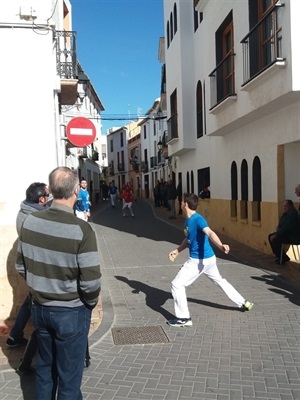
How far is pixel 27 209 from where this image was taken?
14.5 feet

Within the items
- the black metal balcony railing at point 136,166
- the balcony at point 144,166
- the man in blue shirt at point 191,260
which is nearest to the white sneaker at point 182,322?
the man in blue shirt at point 191,260

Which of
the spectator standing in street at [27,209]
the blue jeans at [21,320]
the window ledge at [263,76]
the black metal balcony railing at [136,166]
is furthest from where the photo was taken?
the black metal balcony railing at [136,166]

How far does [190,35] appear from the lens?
16.5m

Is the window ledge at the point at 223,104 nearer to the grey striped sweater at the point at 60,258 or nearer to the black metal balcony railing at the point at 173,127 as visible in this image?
the black metal balcony railing at the point at 173,127

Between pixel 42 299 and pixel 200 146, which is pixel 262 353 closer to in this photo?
pixel 42 299

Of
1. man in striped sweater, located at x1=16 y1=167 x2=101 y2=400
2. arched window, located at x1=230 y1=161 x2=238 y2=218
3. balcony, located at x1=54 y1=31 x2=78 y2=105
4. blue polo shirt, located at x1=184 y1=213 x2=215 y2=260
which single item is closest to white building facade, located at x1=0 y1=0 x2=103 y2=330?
blue polo shirt, located at x1=184 y1=213 x2=215 y2=260

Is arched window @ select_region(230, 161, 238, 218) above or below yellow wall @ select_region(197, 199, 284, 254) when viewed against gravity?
above

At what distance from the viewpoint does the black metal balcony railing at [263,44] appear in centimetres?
800

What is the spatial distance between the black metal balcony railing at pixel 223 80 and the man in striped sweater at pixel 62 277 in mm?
9128

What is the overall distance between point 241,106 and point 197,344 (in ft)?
21.9

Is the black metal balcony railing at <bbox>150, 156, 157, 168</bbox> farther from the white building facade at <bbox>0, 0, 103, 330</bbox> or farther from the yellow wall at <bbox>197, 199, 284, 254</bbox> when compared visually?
the white building facade at <bbox>0, 0, 103, 330</bbox>

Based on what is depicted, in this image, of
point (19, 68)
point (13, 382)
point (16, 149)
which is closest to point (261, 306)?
point (13, 382)

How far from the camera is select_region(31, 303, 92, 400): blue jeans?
2854mm

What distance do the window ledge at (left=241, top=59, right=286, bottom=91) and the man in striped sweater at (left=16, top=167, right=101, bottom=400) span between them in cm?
588
